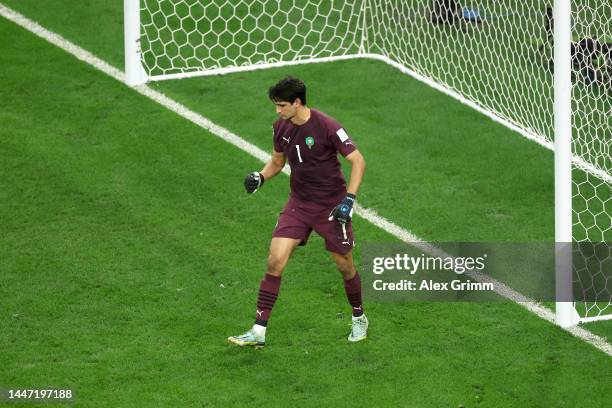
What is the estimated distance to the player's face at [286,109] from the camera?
9602 millimetres

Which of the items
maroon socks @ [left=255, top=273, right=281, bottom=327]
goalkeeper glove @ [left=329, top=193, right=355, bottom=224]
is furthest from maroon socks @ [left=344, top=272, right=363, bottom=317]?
goalkeeper glove @ [left=329, top=193, right=355, bottom=224]

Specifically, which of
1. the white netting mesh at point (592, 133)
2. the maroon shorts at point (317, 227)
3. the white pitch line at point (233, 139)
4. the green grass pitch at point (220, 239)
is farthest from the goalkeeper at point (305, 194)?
the white netting mesh at point (592, 133)

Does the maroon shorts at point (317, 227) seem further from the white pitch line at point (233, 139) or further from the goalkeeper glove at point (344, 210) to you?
the white pitch line at point (233, 139)

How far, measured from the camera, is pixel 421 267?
11.3 m

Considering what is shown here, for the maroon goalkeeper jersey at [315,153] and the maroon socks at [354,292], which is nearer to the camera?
the maroon goalkeeper jersey at [315,153]

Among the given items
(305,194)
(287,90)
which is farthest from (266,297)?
(287,90)

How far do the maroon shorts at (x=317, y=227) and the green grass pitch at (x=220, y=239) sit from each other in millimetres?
755

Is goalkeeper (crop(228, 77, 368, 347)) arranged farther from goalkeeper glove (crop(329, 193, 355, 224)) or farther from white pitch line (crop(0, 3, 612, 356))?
white pitch line (crop(0, 3, 612, 356))

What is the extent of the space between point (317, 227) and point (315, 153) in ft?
1.81

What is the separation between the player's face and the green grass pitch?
1689 millimetres

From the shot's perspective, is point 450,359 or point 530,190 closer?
point 450,359

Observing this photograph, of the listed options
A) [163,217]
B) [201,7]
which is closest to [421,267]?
[163,217]

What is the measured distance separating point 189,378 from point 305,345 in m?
0.98

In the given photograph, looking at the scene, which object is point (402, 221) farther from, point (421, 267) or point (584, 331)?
point (584, 331)
